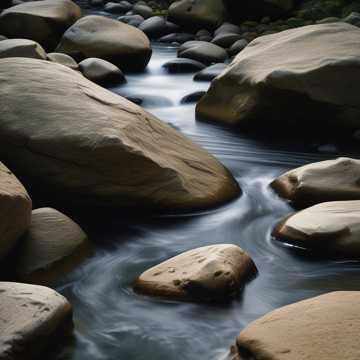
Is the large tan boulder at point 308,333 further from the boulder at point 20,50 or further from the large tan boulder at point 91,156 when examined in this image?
the boulder at point 20,50

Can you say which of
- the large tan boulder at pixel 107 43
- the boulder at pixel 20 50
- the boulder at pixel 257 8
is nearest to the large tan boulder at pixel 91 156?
the boulder at pixel 20 50

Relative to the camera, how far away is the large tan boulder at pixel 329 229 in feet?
12.4

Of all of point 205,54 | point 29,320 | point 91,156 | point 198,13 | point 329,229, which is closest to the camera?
point 29,320

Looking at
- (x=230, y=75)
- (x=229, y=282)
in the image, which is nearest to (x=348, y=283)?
(x=229, y=282)

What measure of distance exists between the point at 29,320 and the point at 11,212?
0.82 m

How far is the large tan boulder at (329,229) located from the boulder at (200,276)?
52 centimetres

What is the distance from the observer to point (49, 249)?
12.0ft

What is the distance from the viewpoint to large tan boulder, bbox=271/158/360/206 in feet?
14.4

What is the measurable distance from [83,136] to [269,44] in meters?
3.15

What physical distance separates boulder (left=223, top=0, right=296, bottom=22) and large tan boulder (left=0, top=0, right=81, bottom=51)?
3.28 metres

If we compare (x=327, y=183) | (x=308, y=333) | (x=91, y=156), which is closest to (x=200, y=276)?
(x=308, y=333)

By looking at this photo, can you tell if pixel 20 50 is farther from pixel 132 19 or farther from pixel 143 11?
pixel 143 11

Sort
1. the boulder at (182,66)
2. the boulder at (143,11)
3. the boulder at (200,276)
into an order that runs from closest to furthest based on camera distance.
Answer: the boulder at (200,276) < the boulder at (182,66) < the boulder at (143,11)

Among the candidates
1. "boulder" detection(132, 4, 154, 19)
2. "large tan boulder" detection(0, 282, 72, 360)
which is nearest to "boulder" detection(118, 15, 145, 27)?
"boulder" detection(132, 4, 154, 19)
